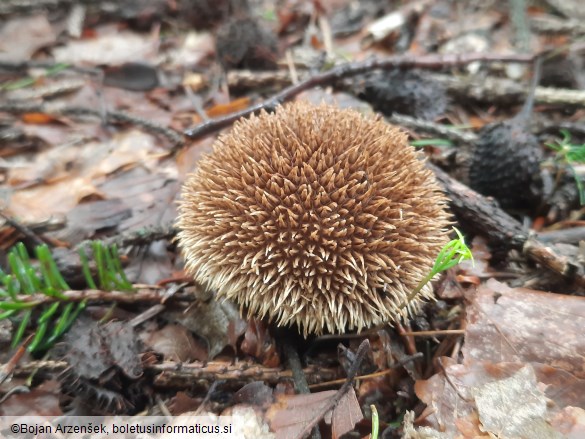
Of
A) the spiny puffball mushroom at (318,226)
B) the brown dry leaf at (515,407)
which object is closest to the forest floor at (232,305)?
the brown dry leaf at (515,407)

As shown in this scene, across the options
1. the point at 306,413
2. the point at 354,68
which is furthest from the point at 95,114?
the point at 306,413

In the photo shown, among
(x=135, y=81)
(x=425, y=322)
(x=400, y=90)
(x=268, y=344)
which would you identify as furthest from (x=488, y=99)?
(x=135, y=81)

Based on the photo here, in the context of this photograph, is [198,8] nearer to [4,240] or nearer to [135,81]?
[135,81]

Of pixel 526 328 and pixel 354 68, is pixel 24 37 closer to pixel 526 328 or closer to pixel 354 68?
pixel 354 68

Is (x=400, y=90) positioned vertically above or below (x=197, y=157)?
above

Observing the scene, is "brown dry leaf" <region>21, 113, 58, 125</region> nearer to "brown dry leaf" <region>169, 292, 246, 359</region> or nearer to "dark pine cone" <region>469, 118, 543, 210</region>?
"brown dry leaf" <region>169, 292, 246, 359</region>

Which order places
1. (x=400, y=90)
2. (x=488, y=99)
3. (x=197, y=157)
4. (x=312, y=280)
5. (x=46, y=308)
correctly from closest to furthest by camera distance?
(x=312, y=280) → (x=46, y=308) → (x=197, y=157) → (x=400, y=90) → (x=488, y=99)
